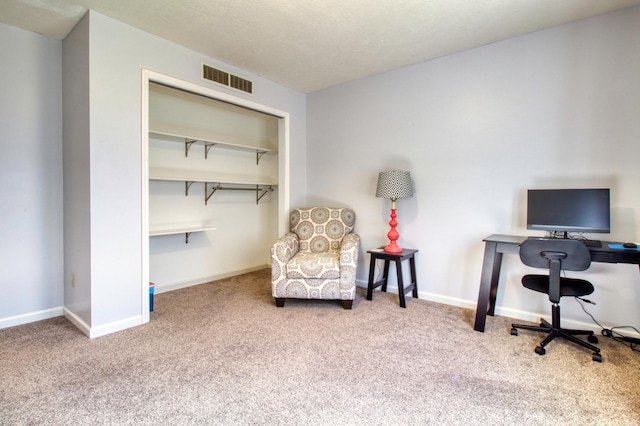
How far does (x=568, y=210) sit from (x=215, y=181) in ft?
10.9

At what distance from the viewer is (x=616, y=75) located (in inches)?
95.5

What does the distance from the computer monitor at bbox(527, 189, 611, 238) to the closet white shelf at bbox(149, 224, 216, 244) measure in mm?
3139

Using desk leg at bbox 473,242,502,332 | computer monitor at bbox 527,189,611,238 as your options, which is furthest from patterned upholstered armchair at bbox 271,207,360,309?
computer monitor at bbox 527,189,611,238

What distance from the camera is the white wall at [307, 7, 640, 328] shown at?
2.43m

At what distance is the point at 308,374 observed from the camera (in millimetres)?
1961

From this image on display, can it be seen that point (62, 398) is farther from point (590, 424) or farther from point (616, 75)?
point (616, 75)

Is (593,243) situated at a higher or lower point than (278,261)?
higher

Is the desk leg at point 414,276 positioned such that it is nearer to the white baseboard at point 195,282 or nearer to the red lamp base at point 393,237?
the red lamp base at point 393,237

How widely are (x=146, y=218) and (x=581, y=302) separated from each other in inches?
139

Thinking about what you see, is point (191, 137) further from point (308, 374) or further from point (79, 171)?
point (308, 374)

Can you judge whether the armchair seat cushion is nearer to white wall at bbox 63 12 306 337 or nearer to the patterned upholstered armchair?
the patterned upholstered armchair

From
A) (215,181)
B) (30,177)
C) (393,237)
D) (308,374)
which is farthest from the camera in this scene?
(215,181)

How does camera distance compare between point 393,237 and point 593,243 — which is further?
point 393,237

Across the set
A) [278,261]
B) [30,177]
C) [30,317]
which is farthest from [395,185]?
[30,317]
